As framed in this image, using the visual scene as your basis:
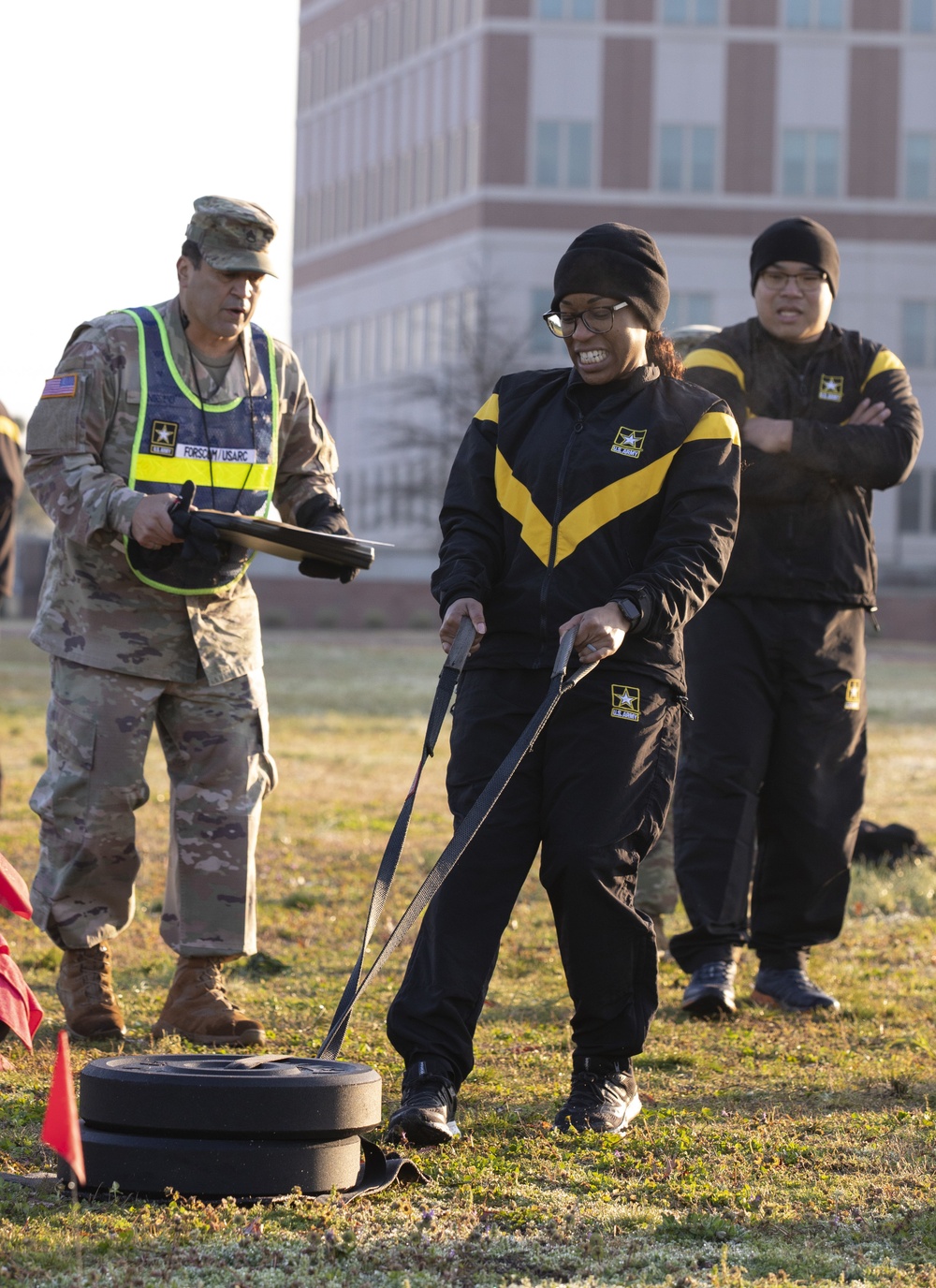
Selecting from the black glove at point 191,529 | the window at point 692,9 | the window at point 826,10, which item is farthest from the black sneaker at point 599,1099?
the window at point 826,10

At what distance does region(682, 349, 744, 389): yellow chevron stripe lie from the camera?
21.9ft

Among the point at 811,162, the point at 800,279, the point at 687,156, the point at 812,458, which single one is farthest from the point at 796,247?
the point at 811,162

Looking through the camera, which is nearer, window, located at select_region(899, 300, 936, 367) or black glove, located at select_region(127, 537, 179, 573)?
black glove, located at select_region(127, 537, 179, 573)

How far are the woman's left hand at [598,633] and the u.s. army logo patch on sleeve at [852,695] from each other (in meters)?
2.11

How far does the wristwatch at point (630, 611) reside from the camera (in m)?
4.72

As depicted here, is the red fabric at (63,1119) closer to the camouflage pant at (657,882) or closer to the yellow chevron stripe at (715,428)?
the yellow chevron stripe at (715,428)

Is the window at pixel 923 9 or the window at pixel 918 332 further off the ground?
the window at pixel 923 9

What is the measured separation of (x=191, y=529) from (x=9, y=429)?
176 inches

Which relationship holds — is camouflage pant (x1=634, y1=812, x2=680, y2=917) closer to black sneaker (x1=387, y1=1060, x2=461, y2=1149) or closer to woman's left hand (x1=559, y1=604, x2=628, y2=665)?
black sneaker (x1=387, y1=1060, x2=461, y2=1149)

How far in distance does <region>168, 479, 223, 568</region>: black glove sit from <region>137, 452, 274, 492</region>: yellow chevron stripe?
30 centimetres

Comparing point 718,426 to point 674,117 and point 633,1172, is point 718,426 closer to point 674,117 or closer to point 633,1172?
point 633,1172

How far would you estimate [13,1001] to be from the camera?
183 inches

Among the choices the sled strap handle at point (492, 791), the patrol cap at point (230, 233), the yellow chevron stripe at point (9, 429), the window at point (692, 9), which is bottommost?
the sled strap handle at point (492, 791)

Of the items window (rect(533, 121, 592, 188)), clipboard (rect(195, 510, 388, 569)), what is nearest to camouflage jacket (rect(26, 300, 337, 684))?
clipboard (rect(195, 510, 388, 569))
